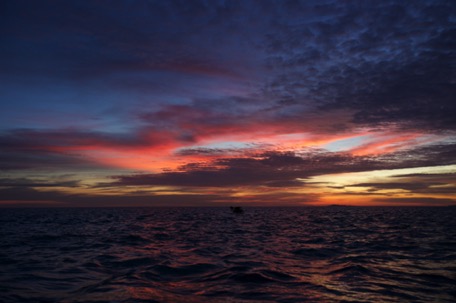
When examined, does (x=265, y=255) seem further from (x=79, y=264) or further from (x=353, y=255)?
(x=79, y=264)

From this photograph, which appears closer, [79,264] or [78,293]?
[78,293]

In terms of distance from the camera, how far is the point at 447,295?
10.8m

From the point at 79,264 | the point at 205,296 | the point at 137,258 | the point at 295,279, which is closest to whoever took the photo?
the point at 205,296

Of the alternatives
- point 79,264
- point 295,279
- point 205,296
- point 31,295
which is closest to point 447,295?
point 295,279

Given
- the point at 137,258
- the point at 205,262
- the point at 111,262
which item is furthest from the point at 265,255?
the point at 111,262

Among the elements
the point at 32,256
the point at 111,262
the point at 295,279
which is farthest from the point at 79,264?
the point at 295,279

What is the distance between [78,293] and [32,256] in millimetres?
9897

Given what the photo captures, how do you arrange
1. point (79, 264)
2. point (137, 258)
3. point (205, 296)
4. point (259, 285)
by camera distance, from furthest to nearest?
1. point (137, 258)
2. point (79, 264)
3. point (259, 285)
4. point (205, 296)

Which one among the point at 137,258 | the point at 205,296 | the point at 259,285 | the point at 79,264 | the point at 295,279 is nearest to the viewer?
the point at 205,296

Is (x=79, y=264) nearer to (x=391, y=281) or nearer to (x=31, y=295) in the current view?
(x=31, y=295)

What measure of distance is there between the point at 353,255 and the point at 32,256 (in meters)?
18.1

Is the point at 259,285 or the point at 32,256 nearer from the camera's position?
the point at 259,285

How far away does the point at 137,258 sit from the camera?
710 inches

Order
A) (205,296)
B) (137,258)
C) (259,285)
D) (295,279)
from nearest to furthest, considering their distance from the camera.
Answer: (205,296) → (259,285) → (295,279) → (137,258)
